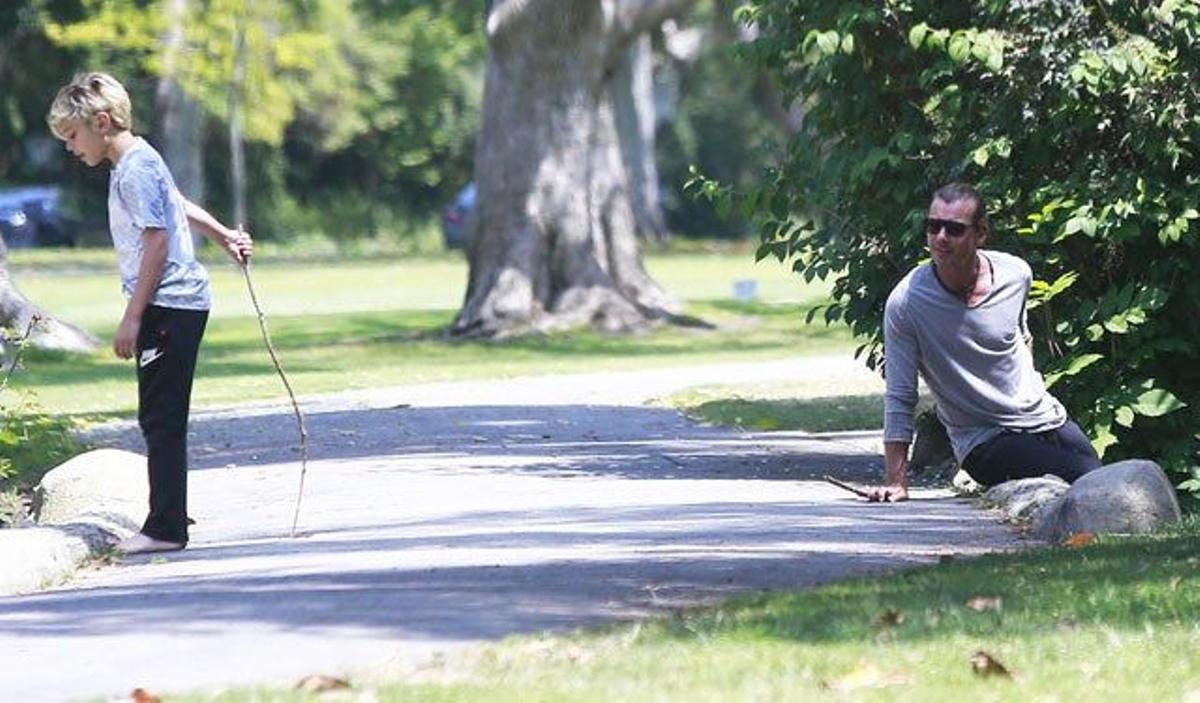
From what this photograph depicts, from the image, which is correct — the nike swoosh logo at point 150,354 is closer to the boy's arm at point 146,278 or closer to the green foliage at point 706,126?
the boy's arm at point 146,278

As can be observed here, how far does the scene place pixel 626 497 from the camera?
1315 centimetres

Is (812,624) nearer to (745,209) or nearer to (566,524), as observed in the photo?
(566,524)

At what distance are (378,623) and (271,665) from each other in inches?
29.0

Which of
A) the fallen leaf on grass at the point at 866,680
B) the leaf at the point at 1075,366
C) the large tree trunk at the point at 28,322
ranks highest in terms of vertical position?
the fallen leaf on grass at the point at 866,680

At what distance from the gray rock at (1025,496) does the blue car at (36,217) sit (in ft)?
176

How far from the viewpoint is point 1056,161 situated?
14.0 meters

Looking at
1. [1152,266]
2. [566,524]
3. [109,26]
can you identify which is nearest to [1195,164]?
[1152,266]

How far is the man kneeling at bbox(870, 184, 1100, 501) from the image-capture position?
1239 cm

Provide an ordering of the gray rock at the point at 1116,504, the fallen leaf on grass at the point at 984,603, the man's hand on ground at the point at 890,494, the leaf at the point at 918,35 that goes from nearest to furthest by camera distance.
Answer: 1. the fallen leaf on grass at the point at 984,603
2. the gray rock at the point at 1116,504
3. the man's hand on ground at the point at 890,494
4. the leaf at the point at 918,35

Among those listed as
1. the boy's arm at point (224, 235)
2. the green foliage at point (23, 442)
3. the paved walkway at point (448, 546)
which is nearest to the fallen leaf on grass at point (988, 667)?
the paved walkway at point (448, 546)

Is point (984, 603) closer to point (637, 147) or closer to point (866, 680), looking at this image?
point (866, 680)

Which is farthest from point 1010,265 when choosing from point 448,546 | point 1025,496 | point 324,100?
point 324,100

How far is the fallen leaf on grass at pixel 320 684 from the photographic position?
24.8 feet

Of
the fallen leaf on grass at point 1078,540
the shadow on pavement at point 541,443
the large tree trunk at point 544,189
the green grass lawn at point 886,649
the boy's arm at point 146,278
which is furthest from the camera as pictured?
the large tree trunk at point 544,189
